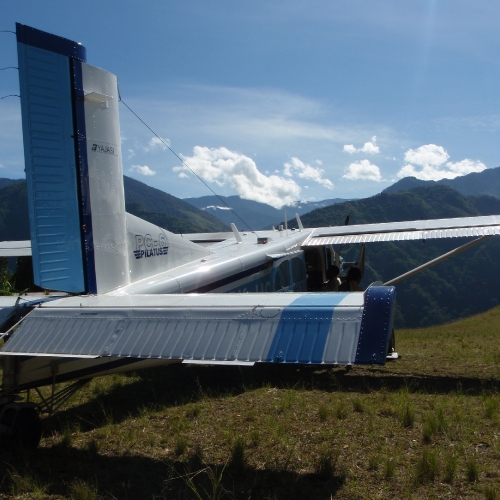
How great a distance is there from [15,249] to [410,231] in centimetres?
773

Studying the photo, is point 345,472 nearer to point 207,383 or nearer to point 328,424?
point 328,424

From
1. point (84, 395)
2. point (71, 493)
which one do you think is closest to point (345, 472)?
point (71, 493)

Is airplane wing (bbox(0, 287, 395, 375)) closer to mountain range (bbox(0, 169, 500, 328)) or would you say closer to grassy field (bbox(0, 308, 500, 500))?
grassy field (bbox(0, 308, 500, 500))

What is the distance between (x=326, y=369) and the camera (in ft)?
27.3

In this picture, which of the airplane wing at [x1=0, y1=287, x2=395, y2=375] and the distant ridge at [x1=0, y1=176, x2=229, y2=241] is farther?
the distant ridge at [x1=0, y1=176, x2=229, y2=241]

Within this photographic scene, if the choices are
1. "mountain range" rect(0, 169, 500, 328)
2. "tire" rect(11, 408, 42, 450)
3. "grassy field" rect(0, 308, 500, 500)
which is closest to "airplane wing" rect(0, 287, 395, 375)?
"tire" rect(11, 408, 42, 450)

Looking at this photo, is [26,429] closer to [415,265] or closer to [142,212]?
[415,265]

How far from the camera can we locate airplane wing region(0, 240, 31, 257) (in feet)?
30.2

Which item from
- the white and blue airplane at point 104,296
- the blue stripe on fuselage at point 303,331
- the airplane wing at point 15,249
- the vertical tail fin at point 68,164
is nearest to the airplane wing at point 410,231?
the white and blue airplane at point 104,296

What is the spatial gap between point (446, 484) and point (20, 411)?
12.4 ft

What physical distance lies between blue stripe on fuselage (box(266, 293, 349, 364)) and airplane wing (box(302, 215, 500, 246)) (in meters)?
5.97

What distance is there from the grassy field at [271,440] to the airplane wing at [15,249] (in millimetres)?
3076

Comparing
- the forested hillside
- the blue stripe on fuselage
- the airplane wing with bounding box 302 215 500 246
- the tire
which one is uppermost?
the airplane wing with bounding box 302 215 500 246

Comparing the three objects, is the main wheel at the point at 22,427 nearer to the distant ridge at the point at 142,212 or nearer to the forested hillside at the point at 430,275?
the distant ridge at the point at 142,212
